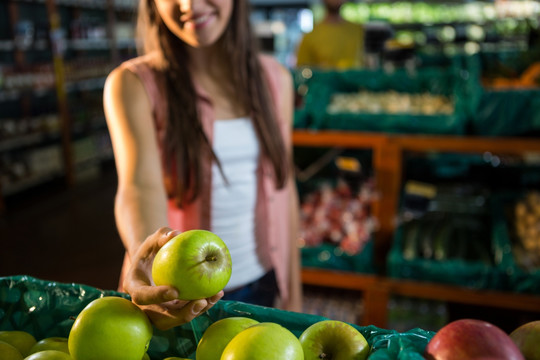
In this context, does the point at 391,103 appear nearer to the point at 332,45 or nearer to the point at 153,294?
the point at 332,45

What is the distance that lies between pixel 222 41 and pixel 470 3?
7122mm

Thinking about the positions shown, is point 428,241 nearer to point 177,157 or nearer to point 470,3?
point 177,157

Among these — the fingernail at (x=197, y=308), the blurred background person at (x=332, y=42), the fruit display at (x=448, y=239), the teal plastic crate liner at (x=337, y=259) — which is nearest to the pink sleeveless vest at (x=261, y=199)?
the fingernail at (x=197, y=308)

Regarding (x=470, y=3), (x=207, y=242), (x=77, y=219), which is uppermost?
(x=470, y=3)

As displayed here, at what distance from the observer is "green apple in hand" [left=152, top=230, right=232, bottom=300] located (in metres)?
0.70

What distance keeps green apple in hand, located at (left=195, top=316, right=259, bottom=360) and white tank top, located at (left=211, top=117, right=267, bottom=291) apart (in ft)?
2.33

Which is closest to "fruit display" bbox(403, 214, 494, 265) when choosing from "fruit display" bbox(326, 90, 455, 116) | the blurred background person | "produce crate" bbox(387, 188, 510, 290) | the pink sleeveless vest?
"produce crate" bbox(387, 188, 510, 290)

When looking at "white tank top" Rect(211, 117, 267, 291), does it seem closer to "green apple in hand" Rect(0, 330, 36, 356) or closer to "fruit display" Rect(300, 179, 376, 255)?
"green apple in hand" Rect(0, 330, 36, 356)

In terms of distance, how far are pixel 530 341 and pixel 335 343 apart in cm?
25

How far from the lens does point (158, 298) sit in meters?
0.70

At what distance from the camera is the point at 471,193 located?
2.96 m

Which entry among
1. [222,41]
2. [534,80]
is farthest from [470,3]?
[222,41]

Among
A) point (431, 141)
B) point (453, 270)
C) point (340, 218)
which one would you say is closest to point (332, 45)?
point (340, 218)

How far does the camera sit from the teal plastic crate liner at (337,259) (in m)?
2.51
